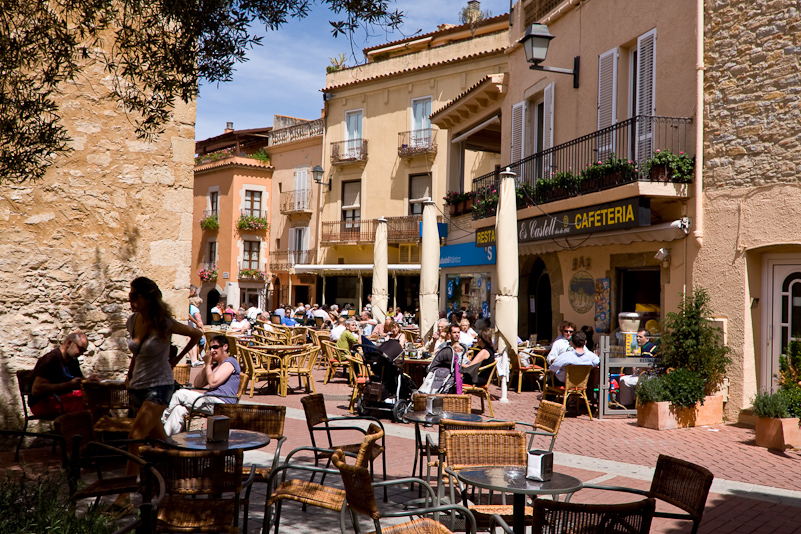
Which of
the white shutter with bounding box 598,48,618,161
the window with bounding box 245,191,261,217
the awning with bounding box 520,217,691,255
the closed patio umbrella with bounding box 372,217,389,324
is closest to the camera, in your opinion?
the awning with bounding box 520,217,691,255

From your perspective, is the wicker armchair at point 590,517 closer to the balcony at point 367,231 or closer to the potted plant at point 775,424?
the potted plant at point 775,424

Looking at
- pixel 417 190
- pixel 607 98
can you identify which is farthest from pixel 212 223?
pixel 607 98

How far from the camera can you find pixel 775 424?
8.27 m

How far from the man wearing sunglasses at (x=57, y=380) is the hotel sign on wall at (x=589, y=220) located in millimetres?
8174

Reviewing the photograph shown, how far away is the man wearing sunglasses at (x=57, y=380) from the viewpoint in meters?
6.76

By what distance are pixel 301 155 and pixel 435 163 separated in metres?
9.97

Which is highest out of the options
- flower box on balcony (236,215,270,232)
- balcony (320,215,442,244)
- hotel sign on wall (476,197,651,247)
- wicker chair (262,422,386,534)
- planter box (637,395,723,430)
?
flower box on balcony (236,215,270,232)

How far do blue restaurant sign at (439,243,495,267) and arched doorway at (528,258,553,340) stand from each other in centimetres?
142

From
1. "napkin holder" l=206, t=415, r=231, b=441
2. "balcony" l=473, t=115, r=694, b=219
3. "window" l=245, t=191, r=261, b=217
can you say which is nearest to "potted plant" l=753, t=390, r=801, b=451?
"balcony" l=473, t=115, r=694, b=219

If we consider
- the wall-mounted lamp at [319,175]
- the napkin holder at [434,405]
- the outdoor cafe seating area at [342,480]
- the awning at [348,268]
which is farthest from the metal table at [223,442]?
the wall-mounted lamp at [319,175]

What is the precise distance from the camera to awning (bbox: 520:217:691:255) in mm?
11023

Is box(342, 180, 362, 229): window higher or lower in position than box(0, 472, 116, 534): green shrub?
higher

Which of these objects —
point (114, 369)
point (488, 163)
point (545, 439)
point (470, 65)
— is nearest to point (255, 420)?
point (114, 369)

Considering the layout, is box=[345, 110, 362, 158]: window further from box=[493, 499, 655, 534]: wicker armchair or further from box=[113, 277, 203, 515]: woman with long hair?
box=[493, 499, 655, 534]: wicker armchair
